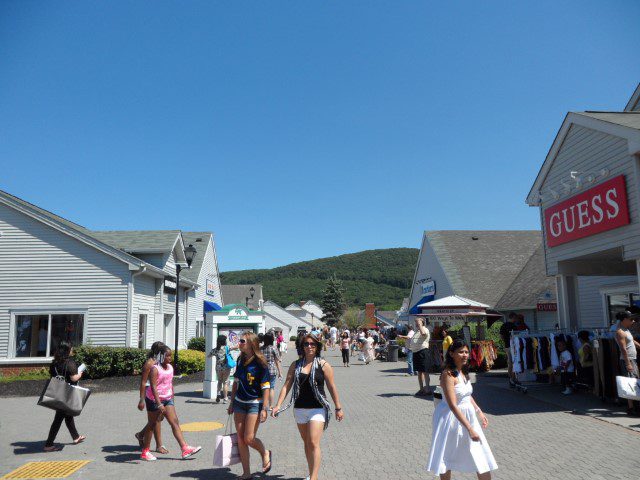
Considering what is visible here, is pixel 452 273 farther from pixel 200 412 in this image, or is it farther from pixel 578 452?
pixel 578 452

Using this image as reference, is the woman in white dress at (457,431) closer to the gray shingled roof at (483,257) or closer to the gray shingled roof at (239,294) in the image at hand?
the gray shingled roof at (483,257)

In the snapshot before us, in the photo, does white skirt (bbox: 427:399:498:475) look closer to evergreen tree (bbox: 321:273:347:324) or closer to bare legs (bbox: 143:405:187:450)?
bare legs (bbox: 143:405:187:450)

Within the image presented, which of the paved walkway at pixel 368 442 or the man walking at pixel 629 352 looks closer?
the paved walkway at pixel 368 442

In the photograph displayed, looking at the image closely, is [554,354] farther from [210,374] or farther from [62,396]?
[62,396]

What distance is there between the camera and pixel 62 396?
7758 mm

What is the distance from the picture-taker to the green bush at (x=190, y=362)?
18688 millimetres

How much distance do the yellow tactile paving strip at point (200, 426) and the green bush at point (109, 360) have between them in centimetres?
784

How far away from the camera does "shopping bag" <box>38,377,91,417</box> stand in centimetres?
768

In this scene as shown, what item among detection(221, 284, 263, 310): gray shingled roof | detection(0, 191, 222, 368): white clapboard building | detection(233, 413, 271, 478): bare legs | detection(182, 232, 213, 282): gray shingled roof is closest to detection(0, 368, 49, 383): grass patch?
detection(0, 191, 222, 368): white clapboard building

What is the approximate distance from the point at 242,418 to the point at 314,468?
45.0 inches

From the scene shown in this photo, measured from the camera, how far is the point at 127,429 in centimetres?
966

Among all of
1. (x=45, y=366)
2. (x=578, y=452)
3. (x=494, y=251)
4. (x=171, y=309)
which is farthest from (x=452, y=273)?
(x=578, y=452)

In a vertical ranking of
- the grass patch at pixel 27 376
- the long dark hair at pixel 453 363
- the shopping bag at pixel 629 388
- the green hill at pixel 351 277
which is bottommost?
the grass patch at pixel 27 376

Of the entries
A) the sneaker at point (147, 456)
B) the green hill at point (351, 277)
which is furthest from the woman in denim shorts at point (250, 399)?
the green hill at point (351, 277)
